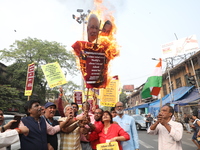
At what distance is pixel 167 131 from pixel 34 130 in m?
2.40

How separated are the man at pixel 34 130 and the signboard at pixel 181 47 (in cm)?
1719

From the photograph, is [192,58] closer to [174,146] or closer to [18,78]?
[174,146]

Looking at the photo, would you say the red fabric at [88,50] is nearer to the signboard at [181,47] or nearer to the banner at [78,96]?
the banner at [78,96]

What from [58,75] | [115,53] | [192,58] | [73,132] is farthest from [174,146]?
[192,58]

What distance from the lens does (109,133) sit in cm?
319

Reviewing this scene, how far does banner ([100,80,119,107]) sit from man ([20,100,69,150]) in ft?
17.6

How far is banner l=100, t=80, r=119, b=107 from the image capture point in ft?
27.7

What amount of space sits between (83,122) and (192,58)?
1863 cm

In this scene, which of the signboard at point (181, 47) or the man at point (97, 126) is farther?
the signboard at point (181, 47)

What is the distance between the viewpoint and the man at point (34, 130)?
2719 millimetres

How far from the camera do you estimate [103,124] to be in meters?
3.54

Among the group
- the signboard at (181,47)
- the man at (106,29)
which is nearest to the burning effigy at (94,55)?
the man at (106,29)

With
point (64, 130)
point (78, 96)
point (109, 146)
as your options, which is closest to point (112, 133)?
point (109, 146)

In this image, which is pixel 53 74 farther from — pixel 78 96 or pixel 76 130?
pixel 76 130
